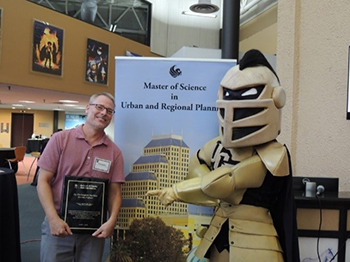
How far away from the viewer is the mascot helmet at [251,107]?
1.58 metres

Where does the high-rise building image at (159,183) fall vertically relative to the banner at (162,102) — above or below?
below

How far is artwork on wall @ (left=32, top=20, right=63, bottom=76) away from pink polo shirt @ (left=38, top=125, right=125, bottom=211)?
5.88m

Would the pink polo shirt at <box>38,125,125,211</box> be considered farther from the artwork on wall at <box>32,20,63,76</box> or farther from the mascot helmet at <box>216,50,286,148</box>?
the artwork on wall at <box>32,20,63,76</box>

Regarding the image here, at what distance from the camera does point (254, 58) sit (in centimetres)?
165

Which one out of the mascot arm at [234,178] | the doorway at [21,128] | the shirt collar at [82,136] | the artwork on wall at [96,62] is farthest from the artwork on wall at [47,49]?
the doorway at [21,128]

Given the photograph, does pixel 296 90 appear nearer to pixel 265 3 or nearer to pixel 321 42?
pixel 321 42

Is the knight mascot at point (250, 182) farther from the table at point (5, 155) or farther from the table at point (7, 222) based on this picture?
the table at point (5, 155)

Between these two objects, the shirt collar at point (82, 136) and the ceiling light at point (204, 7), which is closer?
the shirt collar at point (82, 136)

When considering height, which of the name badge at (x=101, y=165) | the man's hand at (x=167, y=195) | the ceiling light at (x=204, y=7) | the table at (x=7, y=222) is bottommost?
the table at (x=7, y=222)

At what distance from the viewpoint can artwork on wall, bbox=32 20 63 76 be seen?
723cm

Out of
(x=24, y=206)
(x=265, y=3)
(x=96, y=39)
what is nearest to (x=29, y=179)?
(x=24, y=206)

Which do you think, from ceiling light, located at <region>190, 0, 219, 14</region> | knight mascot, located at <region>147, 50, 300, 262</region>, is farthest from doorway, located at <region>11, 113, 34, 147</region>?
knight mascot, located at <region>147, 50, 300, 262</region>

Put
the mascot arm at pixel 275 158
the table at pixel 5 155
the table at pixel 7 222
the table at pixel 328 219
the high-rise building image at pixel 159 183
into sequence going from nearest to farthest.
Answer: the mascot arm at pixel 275 158
the table at pixel 328 219
the high-rise building image at pixel 159 183
the table at pixel 7 222
the table at pixel 5 155

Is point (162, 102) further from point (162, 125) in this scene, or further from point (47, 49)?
point (47, 49)
